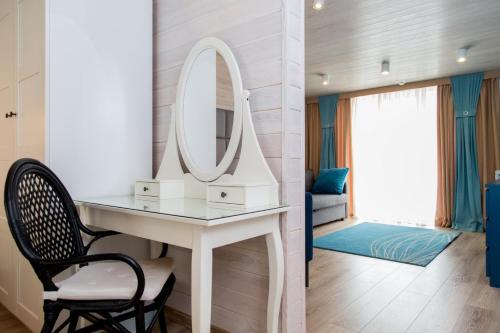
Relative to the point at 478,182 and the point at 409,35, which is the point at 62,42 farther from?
the point at 478,182

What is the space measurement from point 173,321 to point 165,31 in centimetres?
171

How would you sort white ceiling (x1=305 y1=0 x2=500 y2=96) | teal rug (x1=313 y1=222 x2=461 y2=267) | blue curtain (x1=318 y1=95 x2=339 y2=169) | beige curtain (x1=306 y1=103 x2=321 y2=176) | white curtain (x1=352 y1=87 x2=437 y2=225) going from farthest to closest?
1. beige curtain (x1=306 y1=103 x2=321 y2=176)
2. blue curtain (x1=318 y1=95 x2=339 y2=169)
3. white curtain (x1=352 y1=87 x2=437 y2=225)
4. teal rug (x1=313 y1=222 x2=461 y2=267)
5. white ceiling (x1=305 y1=0 x2=500 y2=96)

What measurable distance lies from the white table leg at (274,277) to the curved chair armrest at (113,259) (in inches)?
20.9

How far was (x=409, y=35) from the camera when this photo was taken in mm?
3158

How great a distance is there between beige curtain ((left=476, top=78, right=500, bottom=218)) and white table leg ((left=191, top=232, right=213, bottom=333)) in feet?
15.3

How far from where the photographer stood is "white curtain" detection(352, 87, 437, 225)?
4.95m

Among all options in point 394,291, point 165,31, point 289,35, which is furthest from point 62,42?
point 394,291

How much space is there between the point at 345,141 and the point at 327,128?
1.34ft

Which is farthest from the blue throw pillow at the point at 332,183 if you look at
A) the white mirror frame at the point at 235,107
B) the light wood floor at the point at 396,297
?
the white mirror frame at the point at 235,107

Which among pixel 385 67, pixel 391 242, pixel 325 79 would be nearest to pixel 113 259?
pixel 391 242

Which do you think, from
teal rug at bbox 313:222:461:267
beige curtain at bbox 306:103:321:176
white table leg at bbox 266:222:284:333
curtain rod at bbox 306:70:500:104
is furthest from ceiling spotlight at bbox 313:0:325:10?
beige curtain at bbox 306:103:321:176

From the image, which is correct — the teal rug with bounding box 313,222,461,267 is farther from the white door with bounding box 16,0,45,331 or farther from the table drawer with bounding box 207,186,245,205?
the white door with bounding box 16,0,45,331

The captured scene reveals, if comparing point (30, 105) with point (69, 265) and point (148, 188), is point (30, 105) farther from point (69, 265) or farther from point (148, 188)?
point (69, 265)

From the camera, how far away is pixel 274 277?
4.54 ft
